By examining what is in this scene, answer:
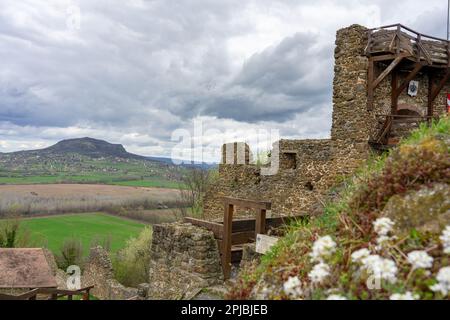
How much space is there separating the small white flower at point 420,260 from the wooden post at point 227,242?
17.0 ft

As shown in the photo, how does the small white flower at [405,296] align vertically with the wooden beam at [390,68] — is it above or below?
below

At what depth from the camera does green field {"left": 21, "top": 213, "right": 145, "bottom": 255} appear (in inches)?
1777

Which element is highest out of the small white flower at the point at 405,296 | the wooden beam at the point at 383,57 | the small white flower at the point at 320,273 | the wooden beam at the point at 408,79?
the wooden beam at the point at 383,57

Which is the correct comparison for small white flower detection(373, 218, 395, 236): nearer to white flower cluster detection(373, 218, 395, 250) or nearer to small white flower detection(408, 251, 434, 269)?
white flower cluster detection(373, 218, 395, 250)

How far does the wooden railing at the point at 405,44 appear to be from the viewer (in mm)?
15016

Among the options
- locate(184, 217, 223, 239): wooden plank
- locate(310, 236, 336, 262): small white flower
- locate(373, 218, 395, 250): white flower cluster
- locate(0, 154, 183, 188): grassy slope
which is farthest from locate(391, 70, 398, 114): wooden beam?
locate(0, 154, 183, 188): grassy slope

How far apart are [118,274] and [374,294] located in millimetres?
Answer: 33056

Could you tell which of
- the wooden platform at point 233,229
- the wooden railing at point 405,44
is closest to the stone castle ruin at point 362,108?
the wooden railing at point 405,44

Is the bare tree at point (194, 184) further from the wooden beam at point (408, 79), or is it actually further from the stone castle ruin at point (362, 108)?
the wooden beam at point (408, 79)

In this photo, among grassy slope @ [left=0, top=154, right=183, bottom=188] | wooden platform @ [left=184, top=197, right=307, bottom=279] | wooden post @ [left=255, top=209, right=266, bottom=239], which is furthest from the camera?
grassy slope @ [left=0, top=154, right=183, bottom=188]

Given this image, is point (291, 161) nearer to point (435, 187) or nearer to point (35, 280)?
point (35, 280)

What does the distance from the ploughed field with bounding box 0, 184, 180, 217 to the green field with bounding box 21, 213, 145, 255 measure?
358 cm

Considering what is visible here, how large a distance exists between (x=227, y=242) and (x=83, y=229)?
47911 millimetres

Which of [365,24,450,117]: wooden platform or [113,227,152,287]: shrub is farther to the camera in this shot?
[113,227,152,287]: shrub
